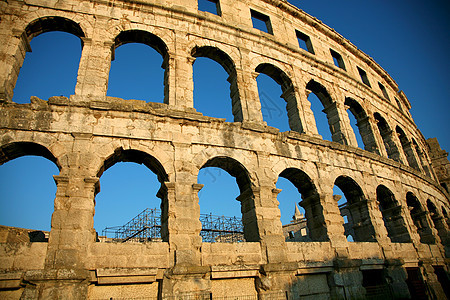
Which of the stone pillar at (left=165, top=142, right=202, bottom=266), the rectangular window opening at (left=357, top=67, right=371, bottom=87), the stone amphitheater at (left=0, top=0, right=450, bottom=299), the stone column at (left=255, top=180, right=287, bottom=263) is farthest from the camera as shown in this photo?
the rectangular window opening at (left=357, top=67, right=371, bottom=87)

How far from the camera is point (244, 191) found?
8.48 meters

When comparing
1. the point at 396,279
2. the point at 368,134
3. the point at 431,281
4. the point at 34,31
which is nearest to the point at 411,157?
the point at 368,134

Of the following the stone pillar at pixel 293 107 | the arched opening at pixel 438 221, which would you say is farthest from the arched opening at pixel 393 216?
the stone pillar at pixel 293 107

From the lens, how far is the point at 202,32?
10.3 m

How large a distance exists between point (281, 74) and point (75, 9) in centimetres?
741

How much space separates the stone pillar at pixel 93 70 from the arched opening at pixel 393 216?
10.8m

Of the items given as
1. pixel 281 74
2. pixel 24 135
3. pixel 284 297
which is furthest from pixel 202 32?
pixel 284 297

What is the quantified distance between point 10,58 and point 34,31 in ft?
5.08

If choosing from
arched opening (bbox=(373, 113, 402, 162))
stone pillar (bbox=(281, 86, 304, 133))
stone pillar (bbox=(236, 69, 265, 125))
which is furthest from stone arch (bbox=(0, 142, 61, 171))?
arched opening (bbox=(373, 113, 402, 162))

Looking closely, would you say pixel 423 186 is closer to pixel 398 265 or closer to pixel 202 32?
pixel 398 265

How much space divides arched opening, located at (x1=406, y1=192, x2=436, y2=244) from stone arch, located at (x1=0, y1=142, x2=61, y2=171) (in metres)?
14.1

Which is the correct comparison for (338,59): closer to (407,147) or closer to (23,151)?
(407,147)

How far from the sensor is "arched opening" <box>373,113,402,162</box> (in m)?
14.8

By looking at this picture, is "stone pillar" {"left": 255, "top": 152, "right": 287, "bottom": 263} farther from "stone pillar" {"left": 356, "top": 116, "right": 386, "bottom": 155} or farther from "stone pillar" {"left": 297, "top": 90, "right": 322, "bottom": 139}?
"stone pillar" {"left": 356, "top": 116, "right": 386, "bottom": 155}
